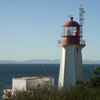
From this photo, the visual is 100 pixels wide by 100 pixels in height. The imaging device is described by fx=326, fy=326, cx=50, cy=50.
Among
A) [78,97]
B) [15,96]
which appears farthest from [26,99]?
[78,97]

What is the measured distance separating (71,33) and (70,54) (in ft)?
5.16

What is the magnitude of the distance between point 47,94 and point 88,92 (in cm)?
249

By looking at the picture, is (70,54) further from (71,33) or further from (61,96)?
(61,96)

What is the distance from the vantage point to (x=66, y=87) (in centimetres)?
2398

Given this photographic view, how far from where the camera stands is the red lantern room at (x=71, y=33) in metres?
24.4

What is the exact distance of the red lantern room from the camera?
80.0 feet

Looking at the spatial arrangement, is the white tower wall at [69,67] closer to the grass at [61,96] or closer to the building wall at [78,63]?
the building wall at [78,63]

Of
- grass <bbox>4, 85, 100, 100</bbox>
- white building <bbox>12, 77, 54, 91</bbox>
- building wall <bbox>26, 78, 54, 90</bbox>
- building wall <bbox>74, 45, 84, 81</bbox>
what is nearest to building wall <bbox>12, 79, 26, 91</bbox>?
white building <bbox>12, 77, 54, 91</bbox>

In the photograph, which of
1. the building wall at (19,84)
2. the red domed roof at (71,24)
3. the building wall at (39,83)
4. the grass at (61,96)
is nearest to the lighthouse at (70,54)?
the red domed roof at (71,24)

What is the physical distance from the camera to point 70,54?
957 inches

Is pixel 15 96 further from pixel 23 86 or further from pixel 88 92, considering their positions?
pixel 23 86

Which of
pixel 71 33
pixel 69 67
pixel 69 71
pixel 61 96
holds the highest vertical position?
pixel 71 33

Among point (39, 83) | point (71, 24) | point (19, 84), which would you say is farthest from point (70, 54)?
point (19, 84)

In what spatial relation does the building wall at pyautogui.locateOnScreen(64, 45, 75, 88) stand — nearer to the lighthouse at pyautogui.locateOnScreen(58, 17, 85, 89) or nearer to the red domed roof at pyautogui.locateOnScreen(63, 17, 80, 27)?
the lighthouse at pyautogui.locateOnScreen(58, 17, 85, 89)
